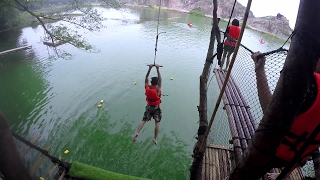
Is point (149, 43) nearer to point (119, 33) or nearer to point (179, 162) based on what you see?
point (119, 33)

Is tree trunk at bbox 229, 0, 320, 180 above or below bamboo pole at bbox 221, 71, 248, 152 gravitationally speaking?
above

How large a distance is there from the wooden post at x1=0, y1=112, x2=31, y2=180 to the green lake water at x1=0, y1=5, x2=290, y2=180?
2510 mm

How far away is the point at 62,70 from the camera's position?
9539 mm

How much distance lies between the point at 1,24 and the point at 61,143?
15.7 meters

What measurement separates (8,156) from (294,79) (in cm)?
273

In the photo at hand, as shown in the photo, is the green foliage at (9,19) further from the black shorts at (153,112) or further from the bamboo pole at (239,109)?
the bamboo pole at (239,109)

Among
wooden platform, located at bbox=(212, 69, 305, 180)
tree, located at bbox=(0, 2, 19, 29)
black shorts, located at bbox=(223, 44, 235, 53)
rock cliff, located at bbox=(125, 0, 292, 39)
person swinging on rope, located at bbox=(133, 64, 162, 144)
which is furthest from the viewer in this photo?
rock cliff, located at bbox=(125, 0, 292, 39)

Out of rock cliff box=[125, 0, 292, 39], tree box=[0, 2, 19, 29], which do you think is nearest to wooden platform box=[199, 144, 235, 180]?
rock cliff box=[125, 0, 292, 39]

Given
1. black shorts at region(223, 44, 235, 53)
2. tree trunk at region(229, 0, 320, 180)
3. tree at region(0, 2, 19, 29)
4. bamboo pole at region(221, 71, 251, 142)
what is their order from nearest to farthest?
1. tree trunk at region(229, 0, 320, 180)
2. bamboo pole at region(221, 71, 251, 142)
3. black shorts at region(223, 44, 235, 53)
4. tree at region(0, 2, 19, 29)

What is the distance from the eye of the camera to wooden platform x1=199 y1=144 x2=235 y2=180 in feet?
10.8

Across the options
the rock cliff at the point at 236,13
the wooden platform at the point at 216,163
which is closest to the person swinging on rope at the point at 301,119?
the wooden platform at the point at 216,163

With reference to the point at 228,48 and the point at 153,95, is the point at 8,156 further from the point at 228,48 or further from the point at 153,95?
the point at 228,48

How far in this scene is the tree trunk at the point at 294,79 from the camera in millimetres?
657

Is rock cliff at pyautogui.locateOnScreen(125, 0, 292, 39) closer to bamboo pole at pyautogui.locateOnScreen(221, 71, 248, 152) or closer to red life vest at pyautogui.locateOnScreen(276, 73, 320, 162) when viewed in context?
bamboo pole at pyautogui.locateOnScreen(221, 71, 248, 152)
